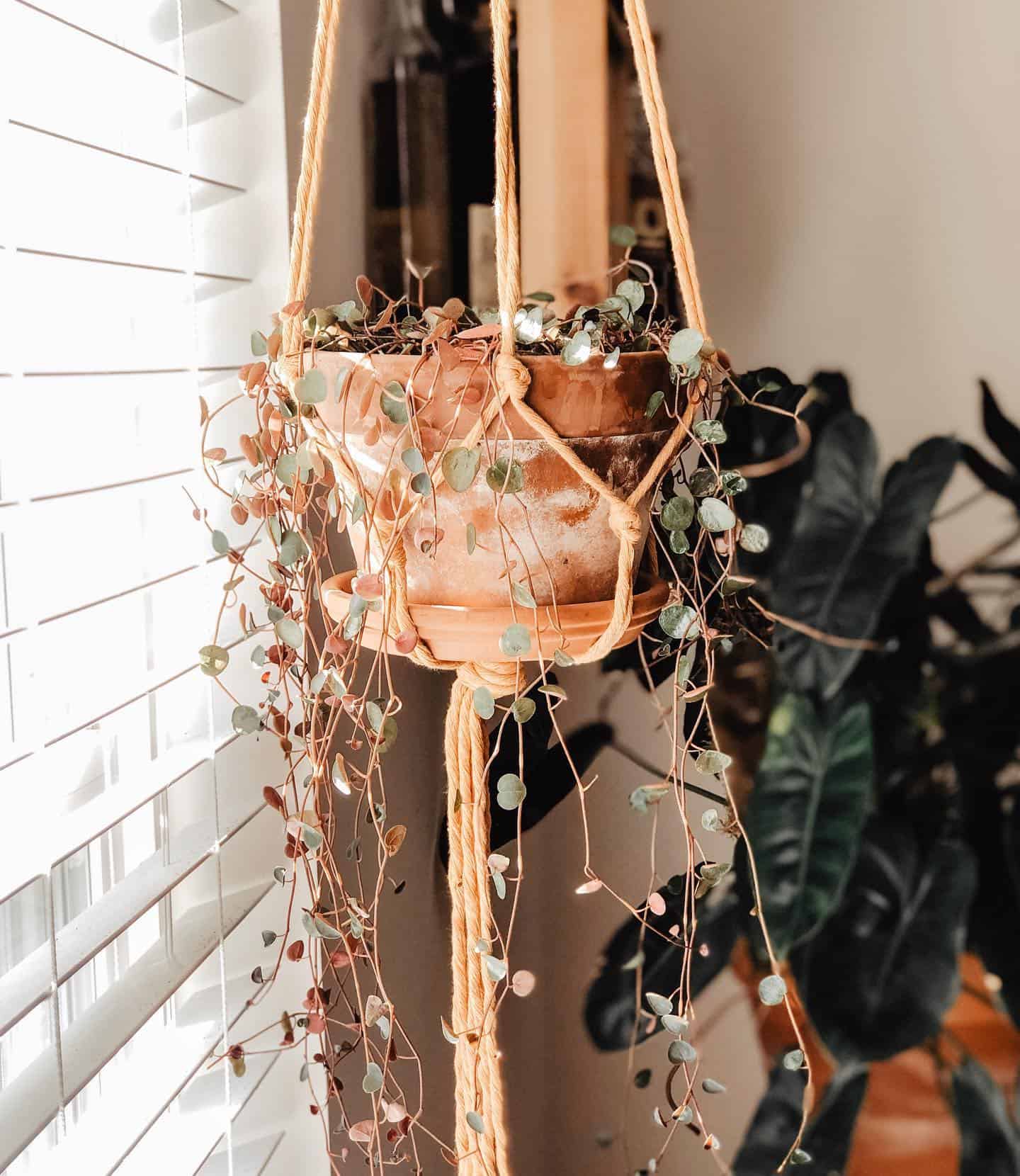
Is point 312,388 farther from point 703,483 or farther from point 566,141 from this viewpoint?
point 566,141

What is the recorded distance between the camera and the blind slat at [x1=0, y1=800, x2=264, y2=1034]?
0.62 meters

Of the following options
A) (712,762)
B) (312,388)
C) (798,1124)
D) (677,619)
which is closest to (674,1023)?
(712,762)

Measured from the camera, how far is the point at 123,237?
0.82 meters

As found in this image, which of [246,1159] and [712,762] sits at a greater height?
[712,762]

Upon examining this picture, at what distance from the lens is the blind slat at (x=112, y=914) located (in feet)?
2.03

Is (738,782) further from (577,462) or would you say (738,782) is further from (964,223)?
(577,462)

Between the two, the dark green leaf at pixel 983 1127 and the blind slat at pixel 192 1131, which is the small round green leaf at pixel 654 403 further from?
the dark green leaf at pixel 983 1127

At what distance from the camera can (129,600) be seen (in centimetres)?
87

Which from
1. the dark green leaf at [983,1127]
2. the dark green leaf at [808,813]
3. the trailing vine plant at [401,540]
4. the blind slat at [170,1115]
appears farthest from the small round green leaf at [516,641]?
the dark green leaf at [983,1127]

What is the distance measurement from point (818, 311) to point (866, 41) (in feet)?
1.06

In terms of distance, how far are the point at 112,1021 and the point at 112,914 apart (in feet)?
0.25

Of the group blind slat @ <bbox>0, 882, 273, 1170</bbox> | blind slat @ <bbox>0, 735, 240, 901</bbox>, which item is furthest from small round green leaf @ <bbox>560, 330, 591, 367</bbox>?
blind slat @ <bbox>0, 882, 273, 1170</bbox>

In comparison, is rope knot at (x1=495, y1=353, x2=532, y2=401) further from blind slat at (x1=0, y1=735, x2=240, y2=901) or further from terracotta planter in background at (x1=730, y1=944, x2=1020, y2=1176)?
terracotta planter in background at (x1=730, y1=944, x2=1020, y2=1176)

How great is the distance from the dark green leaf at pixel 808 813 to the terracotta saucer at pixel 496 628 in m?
0.65
